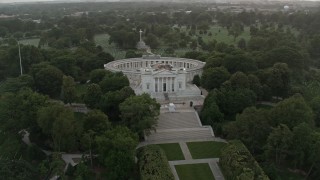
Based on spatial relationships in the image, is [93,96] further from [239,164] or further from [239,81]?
[239,164]

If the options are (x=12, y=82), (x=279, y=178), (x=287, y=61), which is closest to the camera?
(x=279, y=178)

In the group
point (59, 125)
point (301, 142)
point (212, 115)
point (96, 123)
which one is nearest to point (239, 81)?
point (212, 115)

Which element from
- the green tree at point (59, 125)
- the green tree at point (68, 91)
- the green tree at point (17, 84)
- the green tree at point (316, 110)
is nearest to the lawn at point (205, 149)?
the green tree at point (59, 125)

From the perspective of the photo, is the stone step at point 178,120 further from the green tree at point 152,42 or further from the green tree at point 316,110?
the green tree at point 152,42

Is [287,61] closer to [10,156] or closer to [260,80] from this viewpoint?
[260,80]

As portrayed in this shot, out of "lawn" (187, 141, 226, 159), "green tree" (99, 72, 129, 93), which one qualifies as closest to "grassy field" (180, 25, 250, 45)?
"green tree" (99, 72, 129, 93)

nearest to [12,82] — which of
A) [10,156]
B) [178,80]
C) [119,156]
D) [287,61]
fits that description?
[10,156]

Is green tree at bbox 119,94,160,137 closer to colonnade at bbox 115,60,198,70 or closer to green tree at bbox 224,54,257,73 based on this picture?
green tree at bbox 224,54,257,73
